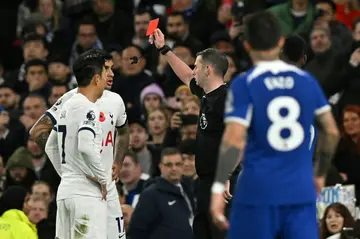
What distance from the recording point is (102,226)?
30.6 ft

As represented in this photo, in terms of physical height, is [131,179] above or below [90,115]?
below

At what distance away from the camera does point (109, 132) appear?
943 centimetres

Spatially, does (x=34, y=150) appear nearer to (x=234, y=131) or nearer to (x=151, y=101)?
(x=151, y=101)

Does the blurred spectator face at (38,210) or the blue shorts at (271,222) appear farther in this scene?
the blurred spectator face at (38,210)

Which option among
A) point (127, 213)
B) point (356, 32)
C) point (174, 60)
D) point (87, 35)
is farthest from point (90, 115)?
point (87, 35)

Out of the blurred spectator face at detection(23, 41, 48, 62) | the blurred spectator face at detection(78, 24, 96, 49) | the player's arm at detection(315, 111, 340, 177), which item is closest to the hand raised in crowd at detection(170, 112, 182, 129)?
the blurred spectator face at detection(78, 24, 96, 49)

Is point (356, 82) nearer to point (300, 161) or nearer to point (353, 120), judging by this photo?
point (353, 120)

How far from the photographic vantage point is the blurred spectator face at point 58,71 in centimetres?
1606

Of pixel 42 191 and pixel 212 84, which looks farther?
pixel 42 191

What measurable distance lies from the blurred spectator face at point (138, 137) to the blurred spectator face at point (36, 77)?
2450 mm

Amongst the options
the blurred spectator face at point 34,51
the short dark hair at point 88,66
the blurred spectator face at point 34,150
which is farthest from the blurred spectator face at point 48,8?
the short dark hair at point 88,66

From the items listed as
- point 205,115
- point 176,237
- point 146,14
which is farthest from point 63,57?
point 205,115

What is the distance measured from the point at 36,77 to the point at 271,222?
8.90m

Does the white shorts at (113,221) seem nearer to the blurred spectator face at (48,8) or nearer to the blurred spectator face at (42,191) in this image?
the blurred spectator face at (42,191)
